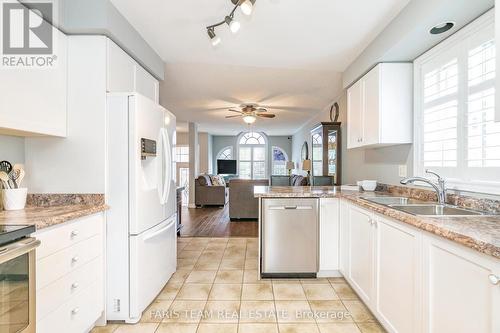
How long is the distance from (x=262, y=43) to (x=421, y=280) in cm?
233

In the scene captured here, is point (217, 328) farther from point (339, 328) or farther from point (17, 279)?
point (17, 279)

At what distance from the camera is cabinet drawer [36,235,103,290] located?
1367 millimetres

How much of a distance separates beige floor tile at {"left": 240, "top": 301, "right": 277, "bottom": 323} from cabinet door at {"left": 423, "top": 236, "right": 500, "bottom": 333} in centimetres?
108

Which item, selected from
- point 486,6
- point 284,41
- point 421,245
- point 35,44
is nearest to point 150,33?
point 35,44

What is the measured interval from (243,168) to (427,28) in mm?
9703

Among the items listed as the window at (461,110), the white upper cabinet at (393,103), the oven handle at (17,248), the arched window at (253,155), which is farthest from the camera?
the arched window at (253,155)

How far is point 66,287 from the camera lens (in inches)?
60.7

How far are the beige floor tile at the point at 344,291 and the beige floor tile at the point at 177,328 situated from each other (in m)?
1.30

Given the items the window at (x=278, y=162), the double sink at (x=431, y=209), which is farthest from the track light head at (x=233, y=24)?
the window at (x=278, y=162)

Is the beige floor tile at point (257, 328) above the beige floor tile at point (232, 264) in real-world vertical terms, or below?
below

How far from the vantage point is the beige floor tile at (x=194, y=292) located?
7.71ft

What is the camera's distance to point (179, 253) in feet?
11.6

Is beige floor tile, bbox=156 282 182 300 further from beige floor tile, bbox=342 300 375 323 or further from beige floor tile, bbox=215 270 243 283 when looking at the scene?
beige floor tile, bbox=342 300 375 323

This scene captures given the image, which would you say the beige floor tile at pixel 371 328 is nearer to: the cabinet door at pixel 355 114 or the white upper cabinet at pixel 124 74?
the cabinet door at pixel 355 114
